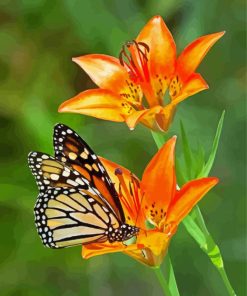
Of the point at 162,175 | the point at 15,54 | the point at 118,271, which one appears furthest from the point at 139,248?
the point at 15,54

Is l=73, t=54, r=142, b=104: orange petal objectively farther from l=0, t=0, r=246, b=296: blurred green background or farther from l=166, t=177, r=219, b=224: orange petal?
l=0, t=0, r=246, b=296: blurred green background

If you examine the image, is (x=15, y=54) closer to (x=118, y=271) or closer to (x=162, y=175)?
(x=118, y=271)

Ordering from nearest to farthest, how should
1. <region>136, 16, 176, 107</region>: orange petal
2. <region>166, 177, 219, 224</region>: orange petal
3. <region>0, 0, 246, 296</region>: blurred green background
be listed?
1. <region>166, 177, 219, 224</region>: orange petal
2. <region>136, 16, 176, 107</region>: orange petal
3. <region>0, 0, 246, 296</region>: blurred green background

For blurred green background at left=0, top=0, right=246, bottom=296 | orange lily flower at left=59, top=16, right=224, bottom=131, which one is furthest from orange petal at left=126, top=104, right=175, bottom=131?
Answer: blurred green background at left=0, top=0, right=246, bottom=296

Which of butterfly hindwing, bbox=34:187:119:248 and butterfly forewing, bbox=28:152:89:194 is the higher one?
butterfly forewing, bbox=28:152:89:194

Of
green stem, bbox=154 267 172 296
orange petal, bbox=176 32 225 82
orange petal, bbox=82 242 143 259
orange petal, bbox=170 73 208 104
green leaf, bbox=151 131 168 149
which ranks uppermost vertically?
orange petal, bbox=176 32 225 82

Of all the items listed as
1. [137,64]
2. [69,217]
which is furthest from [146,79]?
[69,217]

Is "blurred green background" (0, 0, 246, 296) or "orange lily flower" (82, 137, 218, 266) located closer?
"orange lily flower" (82, 137, 218, 266)

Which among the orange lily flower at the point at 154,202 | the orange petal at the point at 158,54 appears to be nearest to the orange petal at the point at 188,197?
the orange lily flower at the point at 154,202

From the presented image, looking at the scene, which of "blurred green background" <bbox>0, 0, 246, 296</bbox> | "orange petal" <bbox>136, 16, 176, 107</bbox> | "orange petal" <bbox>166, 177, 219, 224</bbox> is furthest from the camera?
"blurred green background" <bbox>0, 0, 246, 296</bbox>
